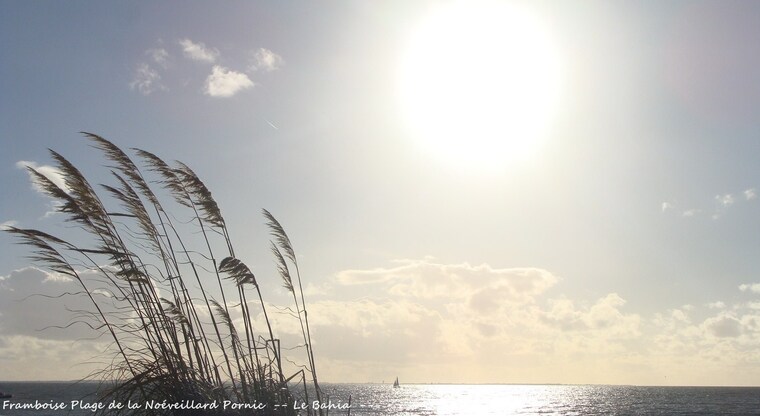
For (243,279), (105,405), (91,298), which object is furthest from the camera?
(243,279)

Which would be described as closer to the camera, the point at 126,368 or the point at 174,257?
the point at 126,368

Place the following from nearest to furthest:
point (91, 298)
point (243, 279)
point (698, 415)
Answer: point (91, 298)
point (243, 279)
point (698, 415)

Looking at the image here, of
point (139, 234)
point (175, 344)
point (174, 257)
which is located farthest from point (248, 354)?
point (139, 234)

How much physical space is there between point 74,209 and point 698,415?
9143 centimetres

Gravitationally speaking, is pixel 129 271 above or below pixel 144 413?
above

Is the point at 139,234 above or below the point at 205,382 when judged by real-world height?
above

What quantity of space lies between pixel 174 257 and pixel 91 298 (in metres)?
1.03

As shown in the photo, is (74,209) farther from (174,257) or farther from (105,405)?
(105,405)

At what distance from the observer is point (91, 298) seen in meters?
6.29

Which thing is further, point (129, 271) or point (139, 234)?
point (139, 234)

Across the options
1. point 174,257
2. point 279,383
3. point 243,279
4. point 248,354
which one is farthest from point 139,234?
point 279,383

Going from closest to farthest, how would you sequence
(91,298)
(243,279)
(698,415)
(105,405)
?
(105,405), (91,298), (243,279), (698,415)

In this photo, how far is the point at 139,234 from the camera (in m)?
6.88

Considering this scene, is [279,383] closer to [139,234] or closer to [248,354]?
[248,354]
